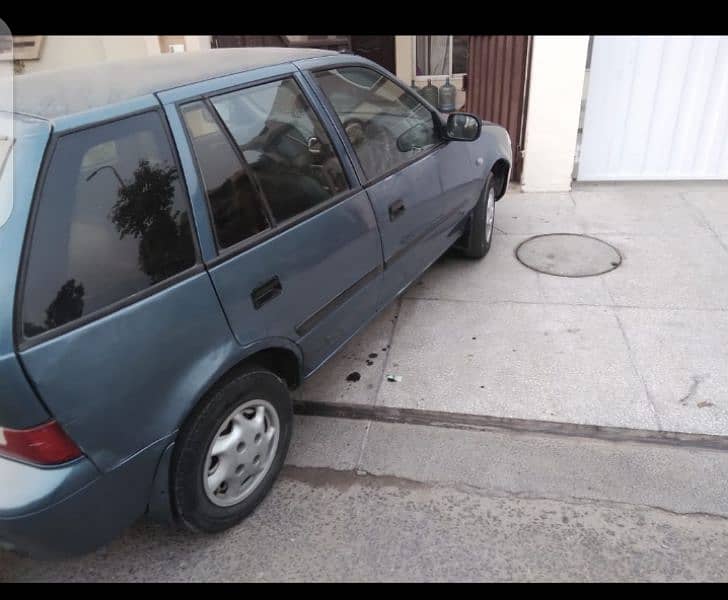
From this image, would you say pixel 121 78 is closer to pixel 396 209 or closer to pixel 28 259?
pixel 28 259

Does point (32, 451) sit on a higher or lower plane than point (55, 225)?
lower

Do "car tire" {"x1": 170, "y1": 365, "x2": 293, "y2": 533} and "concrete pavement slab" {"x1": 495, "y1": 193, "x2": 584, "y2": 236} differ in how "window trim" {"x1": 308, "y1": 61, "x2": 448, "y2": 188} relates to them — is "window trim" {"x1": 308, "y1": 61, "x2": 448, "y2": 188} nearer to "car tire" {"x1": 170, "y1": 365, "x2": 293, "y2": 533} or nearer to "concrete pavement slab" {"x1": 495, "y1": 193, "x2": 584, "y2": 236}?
"car tire" {"x1": 170, "y1": 365, "x2": 293, "y2": 533}

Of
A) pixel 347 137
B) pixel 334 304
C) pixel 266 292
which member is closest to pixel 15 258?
pixel 266 292

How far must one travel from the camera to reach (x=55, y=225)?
1698mm

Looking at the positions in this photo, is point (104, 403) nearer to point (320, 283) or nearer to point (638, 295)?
point (320, 283)

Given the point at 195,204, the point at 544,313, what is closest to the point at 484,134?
the point at 544,313

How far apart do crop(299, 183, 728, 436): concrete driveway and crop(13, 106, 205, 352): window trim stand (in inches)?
57.1

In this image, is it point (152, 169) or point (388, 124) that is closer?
point (152, 169)

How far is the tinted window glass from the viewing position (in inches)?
84.7

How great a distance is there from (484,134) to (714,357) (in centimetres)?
222

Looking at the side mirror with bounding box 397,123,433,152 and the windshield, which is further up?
the windshield

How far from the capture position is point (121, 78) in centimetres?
226

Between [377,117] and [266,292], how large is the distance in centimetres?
147

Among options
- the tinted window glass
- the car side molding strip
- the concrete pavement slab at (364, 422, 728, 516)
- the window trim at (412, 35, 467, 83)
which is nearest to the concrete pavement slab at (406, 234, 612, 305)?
the car side molding strip
